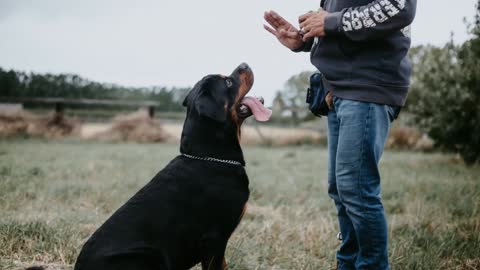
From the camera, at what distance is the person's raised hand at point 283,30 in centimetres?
288

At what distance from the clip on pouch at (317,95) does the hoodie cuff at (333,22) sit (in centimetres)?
44

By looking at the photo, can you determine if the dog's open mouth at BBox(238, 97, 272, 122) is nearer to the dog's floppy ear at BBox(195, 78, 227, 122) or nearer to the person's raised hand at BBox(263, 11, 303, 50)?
the dog's floppy ear at BBox(195, 78, 227, 122)

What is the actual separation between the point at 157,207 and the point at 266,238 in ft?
5.66

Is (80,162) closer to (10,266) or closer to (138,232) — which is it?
(10,266)

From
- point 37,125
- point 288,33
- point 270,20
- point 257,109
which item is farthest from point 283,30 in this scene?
point 37,125

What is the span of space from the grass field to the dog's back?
2.47 ft

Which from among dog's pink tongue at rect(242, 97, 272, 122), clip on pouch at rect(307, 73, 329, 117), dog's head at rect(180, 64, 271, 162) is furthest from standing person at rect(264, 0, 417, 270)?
dog's head at rect(180, 64, 271, 162)

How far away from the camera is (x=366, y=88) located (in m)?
2.26

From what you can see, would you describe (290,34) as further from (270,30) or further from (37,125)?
(37,125)

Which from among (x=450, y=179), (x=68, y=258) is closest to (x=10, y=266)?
(x=68, y=258)

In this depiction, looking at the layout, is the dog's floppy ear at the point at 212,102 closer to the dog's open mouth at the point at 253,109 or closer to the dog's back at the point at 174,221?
the dog's open mouth at the point at 253,109

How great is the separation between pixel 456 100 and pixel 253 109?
24.6 feet

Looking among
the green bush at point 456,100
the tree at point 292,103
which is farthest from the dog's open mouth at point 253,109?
the tree at point 292,103

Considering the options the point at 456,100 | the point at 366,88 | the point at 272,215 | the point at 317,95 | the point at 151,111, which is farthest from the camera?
the point at 151,111
